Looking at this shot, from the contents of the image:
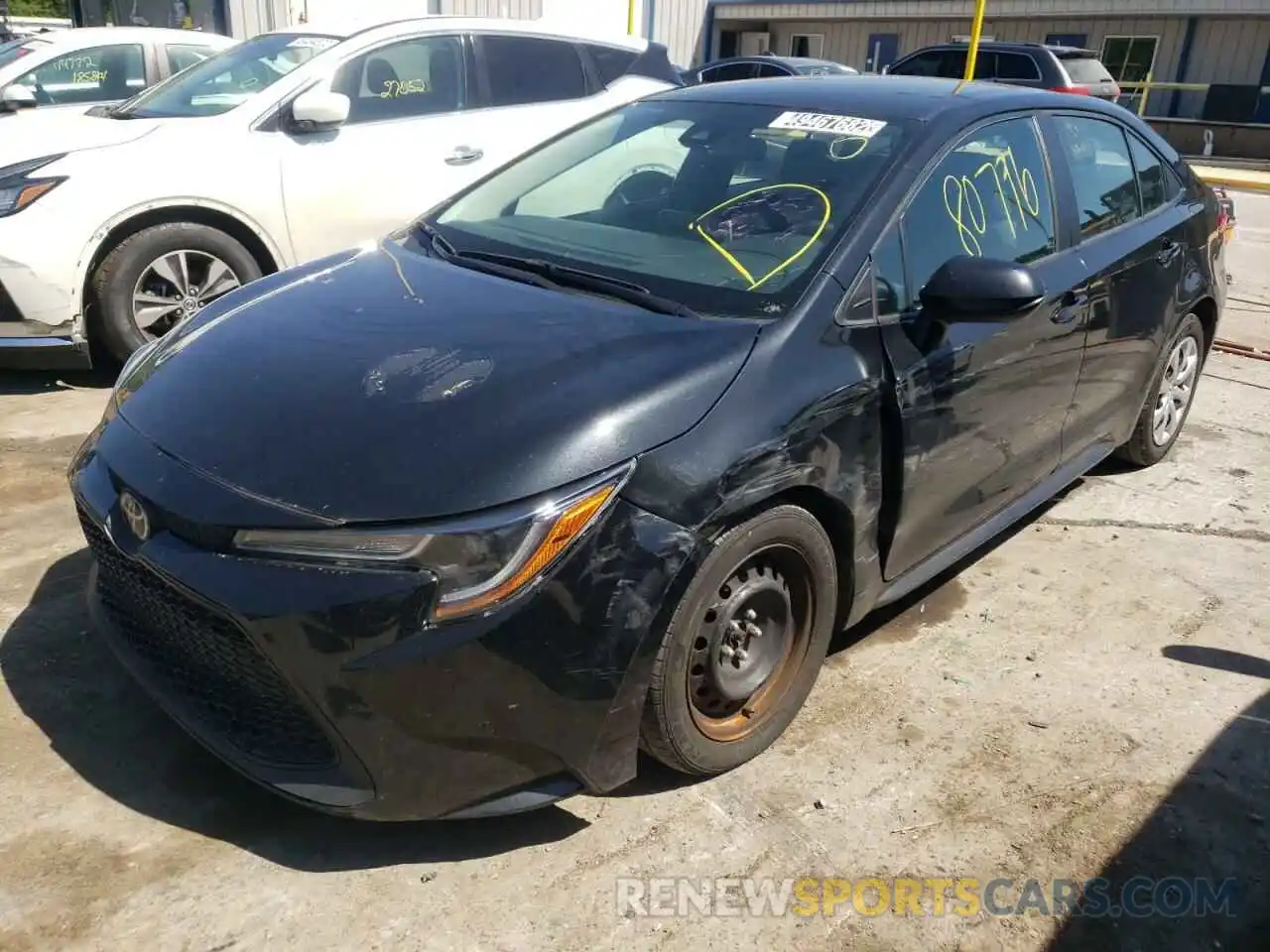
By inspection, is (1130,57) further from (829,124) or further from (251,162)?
(829,124)

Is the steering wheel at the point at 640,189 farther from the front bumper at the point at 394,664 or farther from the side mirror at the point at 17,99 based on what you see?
the side mirror at the point at 17,99

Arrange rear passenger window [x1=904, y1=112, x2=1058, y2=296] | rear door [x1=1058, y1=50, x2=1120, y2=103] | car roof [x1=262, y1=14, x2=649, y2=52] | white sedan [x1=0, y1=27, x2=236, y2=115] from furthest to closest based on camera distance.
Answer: rear door [x1=1058, y1=50, x2=1120, y2=103] → white sedan [x1=0, y1=27, x2=236, y2=115] → car roof [x1=262, y1=14, x2=649, y2=52] → rear passenger window [x1=904, y1=112, x2=1058, y2=296]

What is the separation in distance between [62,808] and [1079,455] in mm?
3574

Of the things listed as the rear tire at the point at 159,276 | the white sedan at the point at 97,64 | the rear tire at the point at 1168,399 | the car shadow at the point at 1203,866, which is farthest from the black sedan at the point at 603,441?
the white sedan at the point at 97,64

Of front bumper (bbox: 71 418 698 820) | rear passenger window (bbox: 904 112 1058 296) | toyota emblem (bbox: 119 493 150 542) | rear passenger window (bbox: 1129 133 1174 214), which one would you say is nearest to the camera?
front bumper (bbox: 71 418 698 820)

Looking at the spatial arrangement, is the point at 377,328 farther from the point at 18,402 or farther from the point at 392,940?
the point at 18,402

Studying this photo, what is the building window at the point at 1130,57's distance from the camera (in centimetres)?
2488

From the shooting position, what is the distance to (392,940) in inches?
84.8

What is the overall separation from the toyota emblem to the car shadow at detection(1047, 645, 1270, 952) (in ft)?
7.13

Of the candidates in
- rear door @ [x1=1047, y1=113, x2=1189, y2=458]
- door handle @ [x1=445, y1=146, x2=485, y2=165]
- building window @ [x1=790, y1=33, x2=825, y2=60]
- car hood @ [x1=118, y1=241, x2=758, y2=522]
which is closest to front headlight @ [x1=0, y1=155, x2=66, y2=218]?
door handle @ [x1=445, y1=146, x2=485, y2=165]

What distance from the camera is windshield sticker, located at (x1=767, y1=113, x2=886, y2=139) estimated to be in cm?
316

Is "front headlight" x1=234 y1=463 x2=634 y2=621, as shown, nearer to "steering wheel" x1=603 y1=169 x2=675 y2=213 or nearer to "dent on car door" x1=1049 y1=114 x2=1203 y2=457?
"steering wheel" x1=603 y1=169 x2=675 y2=213

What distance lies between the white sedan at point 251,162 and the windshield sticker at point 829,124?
243cm

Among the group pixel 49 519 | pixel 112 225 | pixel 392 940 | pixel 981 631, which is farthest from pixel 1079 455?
pixel 112 225
